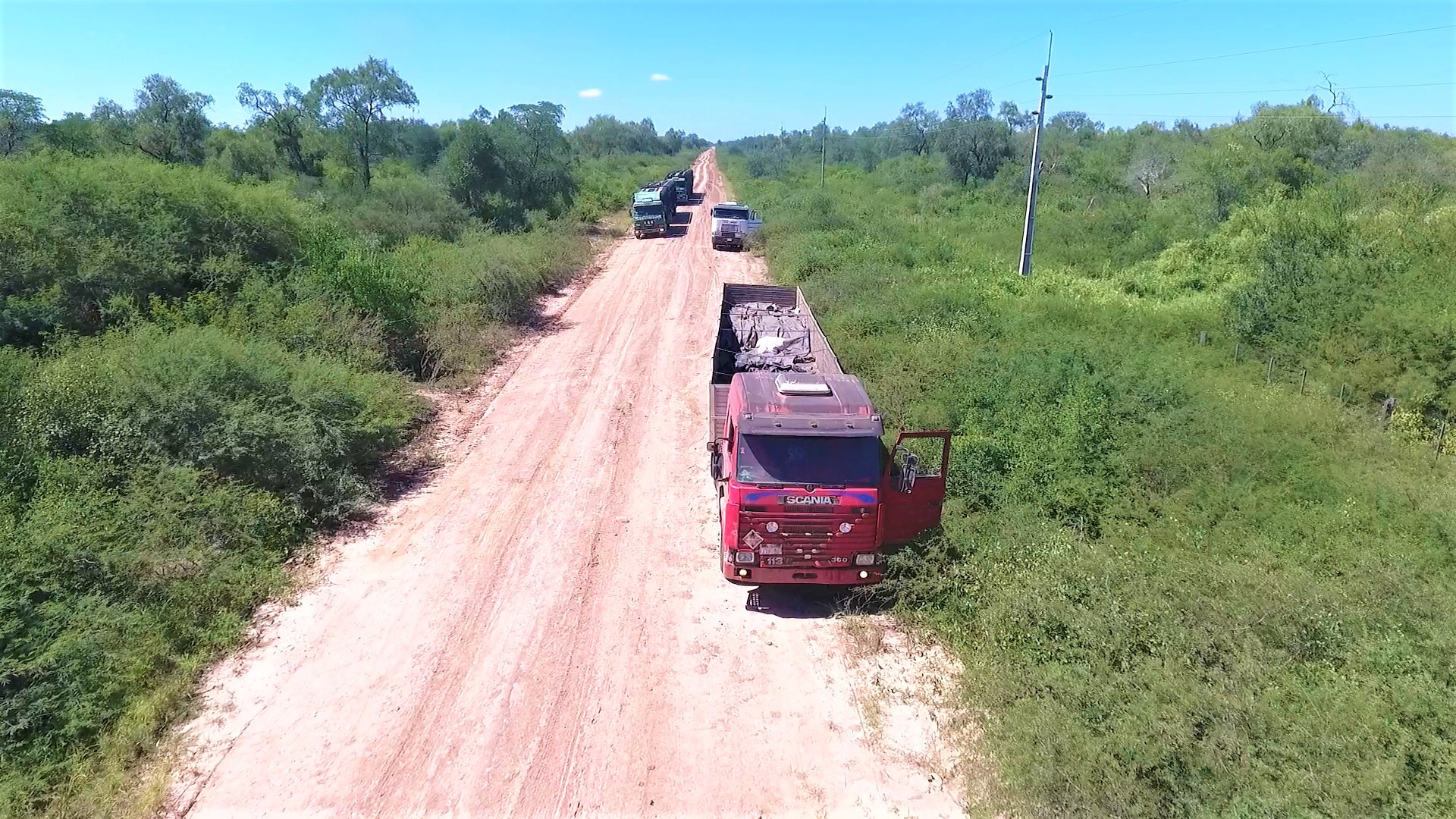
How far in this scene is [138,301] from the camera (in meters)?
12.9

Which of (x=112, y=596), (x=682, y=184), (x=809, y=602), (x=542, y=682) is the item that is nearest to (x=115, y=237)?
(x=112, y=596)

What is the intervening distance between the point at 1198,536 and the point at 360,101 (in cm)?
3393

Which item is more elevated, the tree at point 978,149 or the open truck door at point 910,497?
the tree at point 978,149

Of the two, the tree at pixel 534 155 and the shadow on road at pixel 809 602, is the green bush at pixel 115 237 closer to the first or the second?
the shadow on road at pixel 809 602

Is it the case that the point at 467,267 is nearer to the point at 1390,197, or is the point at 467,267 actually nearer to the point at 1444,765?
the point at 1444,765

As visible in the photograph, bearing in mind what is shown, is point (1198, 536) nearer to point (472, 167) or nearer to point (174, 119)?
point (472, 167)

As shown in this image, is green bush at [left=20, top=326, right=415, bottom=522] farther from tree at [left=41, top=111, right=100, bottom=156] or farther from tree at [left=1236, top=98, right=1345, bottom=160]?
tree at [left=1236, top=98, right=1345, bottom=160]

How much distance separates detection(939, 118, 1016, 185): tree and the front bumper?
43619 millimetres

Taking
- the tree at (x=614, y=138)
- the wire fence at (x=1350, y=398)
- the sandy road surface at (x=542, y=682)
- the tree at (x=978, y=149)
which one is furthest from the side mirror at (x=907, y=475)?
the tree at (x=614, y=138)

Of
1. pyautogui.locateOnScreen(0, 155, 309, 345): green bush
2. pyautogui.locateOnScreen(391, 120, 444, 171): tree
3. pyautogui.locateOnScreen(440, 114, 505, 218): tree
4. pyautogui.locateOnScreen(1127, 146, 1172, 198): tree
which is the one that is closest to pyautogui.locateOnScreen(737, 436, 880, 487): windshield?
pyautogui.locateOnScreen(0, 155, 309, 345): green bush

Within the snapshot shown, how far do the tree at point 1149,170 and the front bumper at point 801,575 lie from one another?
36213 mm

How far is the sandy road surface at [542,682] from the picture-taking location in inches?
244

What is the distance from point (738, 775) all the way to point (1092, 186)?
39982mm

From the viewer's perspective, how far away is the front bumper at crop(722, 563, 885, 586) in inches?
327
